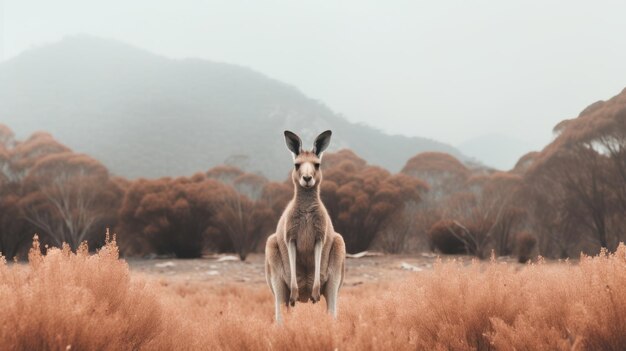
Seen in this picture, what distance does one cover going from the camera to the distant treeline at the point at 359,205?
22797 mm

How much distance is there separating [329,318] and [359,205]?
23.1 m

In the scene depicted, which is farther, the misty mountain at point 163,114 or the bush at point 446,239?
the misty mountain at point 163,114

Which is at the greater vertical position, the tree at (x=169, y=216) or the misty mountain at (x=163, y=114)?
the misty mountain at (x=163, y=114)

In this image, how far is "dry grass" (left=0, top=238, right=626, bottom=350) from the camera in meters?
2.75

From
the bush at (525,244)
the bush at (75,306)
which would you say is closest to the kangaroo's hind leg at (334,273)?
the bush at (75,306)

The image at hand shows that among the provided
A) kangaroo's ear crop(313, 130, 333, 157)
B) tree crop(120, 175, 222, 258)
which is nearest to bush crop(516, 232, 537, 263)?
tree crop(120, 175, 222, 258)

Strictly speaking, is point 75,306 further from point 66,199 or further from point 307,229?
point 66,199

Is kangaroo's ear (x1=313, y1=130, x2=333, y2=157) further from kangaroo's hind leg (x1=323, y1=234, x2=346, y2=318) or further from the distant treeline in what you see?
the distant treeline

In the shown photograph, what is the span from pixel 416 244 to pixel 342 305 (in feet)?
88.5

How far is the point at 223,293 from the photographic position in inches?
433

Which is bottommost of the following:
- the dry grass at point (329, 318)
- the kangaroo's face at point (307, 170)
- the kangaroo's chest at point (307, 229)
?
the dry grass at point (329, 318)

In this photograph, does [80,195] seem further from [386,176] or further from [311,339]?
[311,339]

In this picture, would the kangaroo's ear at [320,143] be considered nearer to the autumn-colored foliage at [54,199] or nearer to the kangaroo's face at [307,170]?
the kangaroo's face at [307,170]

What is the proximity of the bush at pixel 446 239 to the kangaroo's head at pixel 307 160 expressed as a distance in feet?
75.7
